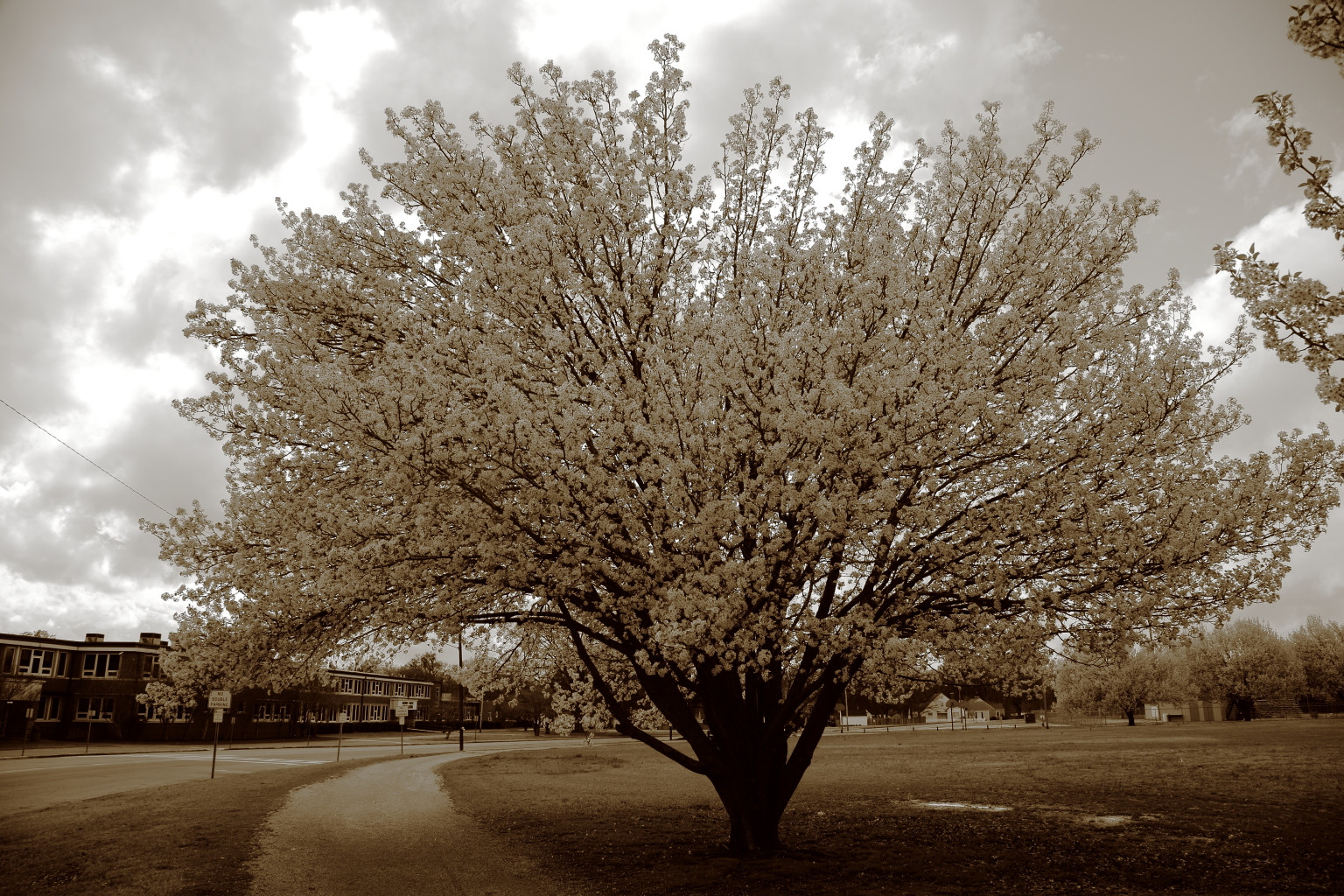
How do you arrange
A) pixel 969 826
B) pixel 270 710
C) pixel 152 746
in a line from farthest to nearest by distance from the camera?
pixel 270 710
pixel 152 746
pixel 969 826

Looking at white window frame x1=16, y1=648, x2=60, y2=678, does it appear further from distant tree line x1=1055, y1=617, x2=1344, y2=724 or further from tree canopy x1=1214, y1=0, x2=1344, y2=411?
distant tree line x1=1055, y1=617, x2=1344, y2=724

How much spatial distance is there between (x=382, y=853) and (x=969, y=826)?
40.1 feet

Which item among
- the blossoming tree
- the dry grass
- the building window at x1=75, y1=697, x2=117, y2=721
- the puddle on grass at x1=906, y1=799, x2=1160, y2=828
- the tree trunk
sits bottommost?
the building window at x1=75, y1=697, x2=117, y2=721

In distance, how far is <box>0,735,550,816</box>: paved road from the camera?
22.9m

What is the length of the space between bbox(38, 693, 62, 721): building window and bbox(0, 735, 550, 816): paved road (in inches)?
649

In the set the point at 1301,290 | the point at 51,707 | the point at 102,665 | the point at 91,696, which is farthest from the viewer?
the point at 102,665

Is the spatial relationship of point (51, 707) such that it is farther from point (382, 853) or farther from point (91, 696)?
point (382, 853)

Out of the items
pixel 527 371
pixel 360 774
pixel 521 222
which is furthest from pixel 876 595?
pixel 360 774

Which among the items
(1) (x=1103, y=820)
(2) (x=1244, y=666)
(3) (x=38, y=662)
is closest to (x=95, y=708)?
(3) (x=38, y=662)

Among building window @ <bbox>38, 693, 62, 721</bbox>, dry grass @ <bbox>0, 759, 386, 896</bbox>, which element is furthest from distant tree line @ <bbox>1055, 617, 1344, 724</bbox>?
building window @ <bbox>38, 693, 62, 721</bbox>

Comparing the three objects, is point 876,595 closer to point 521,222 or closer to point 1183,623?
point 1183,623

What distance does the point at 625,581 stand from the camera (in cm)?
1066

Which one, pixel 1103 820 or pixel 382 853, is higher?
pixel 382 853

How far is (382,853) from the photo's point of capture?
572 inches
